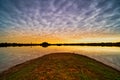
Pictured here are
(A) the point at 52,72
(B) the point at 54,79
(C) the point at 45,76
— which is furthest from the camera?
(A) the point at 52,72

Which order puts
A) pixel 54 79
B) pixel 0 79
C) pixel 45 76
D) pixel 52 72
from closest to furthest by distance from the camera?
1. pixel 54 79
2. pixel 45 76
3. pixel 52 72
4. pixel 0 79

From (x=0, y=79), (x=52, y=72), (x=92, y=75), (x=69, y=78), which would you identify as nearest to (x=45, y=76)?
(x=52, y=72)

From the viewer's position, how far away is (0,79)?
1246cm

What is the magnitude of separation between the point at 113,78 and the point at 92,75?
73.8 inches

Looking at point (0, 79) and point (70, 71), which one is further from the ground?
point (70, 71)

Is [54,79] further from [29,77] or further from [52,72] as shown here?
[29,77]

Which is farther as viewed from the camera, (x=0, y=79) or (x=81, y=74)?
(x=0, y=79)

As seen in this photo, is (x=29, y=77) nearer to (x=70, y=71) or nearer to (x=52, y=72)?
(x=52, y=72)

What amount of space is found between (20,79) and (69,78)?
169 inches

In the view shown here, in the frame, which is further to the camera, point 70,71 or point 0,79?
point 0,79

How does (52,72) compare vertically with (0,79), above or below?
above

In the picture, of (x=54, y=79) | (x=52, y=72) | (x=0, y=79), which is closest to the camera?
(x=54, y=79)

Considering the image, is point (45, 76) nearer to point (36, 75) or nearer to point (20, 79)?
point (36, 75)

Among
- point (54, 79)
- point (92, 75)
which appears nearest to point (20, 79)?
point (54, 79)
